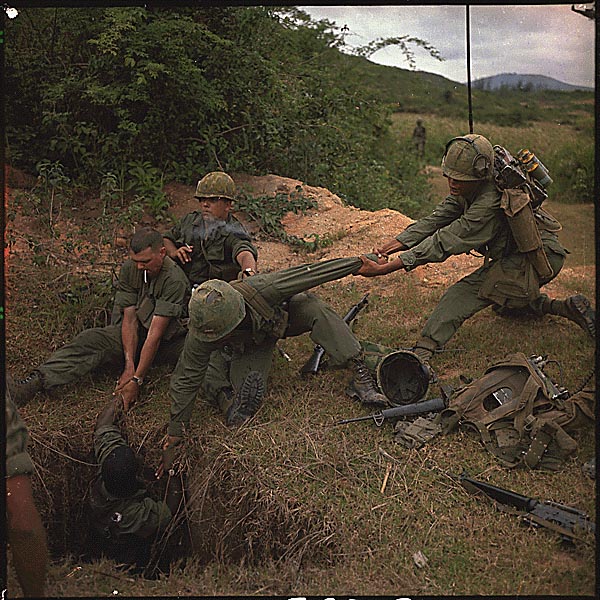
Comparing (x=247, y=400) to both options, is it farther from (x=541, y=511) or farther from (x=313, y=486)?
(x=541, y=511)

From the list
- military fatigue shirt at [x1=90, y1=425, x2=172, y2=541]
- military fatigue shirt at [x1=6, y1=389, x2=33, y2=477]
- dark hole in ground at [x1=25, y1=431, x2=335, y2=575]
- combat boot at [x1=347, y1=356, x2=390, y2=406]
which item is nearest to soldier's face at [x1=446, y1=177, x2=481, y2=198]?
combat boot at [x1=347, y1=356, x2=390, y2=406]

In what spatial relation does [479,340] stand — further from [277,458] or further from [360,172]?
[360,172]

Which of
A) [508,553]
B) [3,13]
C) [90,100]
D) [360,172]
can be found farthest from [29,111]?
[508,553]

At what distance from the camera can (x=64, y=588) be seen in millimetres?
3479

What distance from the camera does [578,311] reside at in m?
5.88

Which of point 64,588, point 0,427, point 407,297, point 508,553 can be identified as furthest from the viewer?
point 407,297

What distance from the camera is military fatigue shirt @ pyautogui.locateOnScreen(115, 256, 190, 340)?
533 cm

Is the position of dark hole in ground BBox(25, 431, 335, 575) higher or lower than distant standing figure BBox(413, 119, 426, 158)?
lower

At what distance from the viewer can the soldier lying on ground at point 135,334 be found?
529 centimetres

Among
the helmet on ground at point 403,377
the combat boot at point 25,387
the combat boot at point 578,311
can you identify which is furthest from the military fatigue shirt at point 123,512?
the combat boot at point 578,311

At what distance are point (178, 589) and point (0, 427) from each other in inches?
47.7

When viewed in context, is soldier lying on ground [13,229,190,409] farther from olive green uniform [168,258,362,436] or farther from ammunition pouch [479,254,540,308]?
ammunition pouch [479,254,540,308]

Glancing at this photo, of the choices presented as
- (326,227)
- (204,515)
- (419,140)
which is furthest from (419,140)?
(204,515)

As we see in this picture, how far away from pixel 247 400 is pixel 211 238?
1.42 meters
